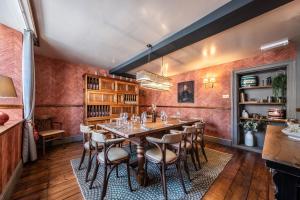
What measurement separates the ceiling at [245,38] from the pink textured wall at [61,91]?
2732 millimetres

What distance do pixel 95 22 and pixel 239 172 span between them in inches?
139

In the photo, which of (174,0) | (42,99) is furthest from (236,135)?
(42,99)

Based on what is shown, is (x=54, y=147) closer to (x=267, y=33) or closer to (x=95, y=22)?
(x=95, y=22)

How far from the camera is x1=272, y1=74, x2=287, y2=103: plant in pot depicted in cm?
294

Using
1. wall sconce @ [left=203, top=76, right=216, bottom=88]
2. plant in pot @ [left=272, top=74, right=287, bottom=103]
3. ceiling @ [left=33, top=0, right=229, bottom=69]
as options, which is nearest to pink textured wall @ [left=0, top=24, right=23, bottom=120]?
ceiling @ [left=33, top=0, right=229, bottom=69]

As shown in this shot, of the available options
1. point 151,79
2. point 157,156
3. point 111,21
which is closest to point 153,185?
point 157,156

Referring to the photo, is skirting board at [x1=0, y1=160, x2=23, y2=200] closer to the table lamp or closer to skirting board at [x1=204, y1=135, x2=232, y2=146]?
the table lamp

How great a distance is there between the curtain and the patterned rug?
881 millimetres

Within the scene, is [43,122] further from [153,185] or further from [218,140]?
[218,140]

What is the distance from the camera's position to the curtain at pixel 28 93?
8.25 ft

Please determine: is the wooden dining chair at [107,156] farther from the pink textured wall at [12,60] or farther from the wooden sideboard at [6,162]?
the pink textured wall at [12,60]

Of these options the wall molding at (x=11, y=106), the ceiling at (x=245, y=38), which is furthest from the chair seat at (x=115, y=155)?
the ceiling at (x=245, y=38)

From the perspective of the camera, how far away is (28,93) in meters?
2.56

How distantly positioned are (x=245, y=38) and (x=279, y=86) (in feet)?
4.80
